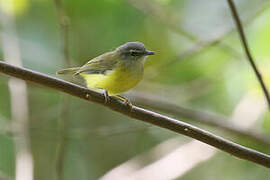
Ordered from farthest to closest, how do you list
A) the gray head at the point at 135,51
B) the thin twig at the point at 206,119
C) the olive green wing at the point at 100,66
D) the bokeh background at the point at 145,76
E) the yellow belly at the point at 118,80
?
the bokeh background at the point at 145,76 → the thin twig at the point at 206,119 → the gray head at the point at 135,51 → the olive green wing at the point at 100,66 → the yellow belly at the point at 118,80

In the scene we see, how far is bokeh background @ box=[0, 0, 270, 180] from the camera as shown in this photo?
4.46m

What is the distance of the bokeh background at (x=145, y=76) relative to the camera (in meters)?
4.46

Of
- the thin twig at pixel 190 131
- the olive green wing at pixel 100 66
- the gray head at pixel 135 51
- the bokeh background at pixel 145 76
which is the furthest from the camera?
the bokeh background at pixel 145 76

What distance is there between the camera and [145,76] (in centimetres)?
472

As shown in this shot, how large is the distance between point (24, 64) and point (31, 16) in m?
0.70

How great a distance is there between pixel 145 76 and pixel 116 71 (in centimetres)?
121

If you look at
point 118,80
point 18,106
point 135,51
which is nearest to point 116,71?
point 118,80

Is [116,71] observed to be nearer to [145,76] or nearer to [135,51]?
[135,51]

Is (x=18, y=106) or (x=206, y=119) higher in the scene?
(x=18, y=106)

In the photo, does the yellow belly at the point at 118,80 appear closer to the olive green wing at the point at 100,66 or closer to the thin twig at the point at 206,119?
the olive green wing at the point at 100,66

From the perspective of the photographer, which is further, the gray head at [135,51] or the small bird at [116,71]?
the gray head at [135,51]

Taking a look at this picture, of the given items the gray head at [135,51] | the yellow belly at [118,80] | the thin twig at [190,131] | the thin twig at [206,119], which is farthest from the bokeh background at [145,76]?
the thin twig at [190,131]

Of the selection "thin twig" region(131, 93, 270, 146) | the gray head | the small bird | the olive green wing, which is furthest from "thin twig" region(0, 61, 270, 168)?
"thin twig" region(131, 93, 270, 146)

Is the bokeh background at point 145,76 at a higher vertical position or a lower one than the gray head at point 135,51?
lower
